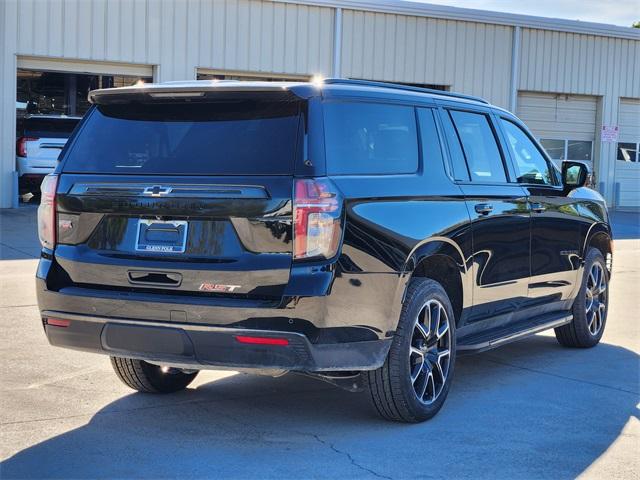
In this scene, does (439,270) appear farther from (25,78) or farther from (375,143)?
(25,78)

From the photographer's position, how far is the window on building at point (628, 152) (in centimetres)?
2805

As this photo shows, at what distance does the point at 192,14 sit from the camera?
21031mm

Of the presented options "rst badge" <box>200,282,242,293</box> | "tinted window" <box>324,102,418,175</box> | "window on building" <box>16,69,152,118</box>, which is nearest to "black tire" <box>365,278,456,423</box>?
"tinted window" <box>324,102,418,175</box>

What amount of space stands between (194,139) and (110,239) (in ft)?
2.28

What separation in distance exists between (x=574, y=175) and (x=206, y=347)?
3908 mm

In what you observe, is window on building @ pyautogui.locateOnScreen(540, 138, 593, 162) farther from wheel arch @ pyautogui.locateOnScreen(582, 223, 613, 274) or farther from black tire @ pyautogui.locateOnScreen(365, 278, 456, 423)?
black tire @ pyautogui.locateOnScreen(365, 278, 456, 423)

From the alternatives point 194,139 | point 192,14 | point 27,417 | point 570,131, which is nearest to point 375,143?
point 194,139

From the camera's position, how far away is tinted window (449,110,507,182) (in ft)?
21.1

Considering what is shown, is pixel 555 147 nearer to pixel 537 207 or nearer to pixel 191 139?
pixel 537 207

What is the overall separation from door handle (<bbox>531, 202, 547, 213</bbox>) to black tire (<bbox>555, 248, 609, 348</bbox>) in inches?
38.8

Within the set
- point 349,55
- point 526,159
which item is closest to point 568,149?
point 349,55

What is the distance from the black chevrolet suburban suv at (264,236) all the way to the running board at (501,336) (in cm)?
28

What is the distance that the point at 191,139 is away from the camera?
5.18 metres

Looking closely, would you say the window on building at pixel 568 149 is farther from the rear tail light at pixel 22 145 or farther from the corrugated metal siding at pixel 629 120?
the rear tail light at pixel 22 145
